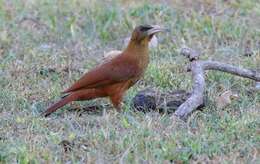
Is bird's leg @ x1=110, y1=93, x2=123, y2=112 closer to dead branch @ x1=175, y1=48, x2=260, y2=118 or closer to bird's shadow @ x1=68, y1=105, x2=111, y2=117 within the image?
bird's shadow @ x1=68, y1=105, x2=111, y2=117

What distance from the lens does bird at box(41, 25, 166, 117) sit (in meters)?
6.40

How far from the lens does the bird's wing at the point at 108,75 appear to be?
6418 mm

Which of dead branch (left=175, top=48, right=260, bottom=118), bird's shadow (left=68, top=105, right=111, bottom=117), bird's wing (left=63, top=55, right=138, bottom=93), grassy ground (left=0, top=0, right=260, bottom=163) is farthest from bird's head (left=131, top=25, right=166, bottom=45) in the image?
bird's shadow (left=68, top=105, right=111, bottom=117)

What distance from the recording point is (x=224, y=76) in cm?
735

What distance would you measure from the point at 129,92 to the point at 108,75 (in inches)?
22.2

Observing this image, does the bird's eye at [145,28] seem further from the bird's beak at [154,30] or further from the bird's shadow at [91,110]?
the bird's shadow at [91,110]

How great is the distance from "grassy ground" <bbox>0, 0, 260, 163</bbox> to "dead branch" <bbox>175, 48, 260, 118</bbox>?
3.6 inches

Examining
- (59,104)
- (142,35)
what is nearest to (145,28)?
(142,35)

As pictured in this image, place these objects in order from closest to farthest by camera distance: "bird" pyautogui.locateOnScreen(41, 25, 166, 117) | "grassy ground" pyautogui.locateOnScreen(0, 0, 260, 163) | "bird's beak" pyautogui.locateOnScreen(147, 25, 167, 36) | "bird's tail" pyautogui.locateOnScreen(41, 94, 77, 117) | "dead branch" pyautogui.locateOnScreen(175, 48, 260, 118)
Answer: "grassy ground" pyautogui.locateOnScreen(0, 0, 260, 163), "dead branch" pyautogui.locateOnScreen(175, 48, 260, 118), "bird's tail" pyautogui.locateOnScreen(41, 94, 77, 117), "bird" pyautogui.locateOnScreen(41, 25, 166, 117), "bird's beak" pyautogui.locateOnScreen(147, 25, 167, 36)

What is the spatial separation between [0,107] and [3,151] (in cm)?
139

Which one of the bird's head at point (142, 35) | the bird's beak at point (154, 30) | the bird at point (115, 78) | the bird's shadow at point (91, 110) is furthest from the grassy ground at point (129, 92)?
the bird's beak at point (154, 30)

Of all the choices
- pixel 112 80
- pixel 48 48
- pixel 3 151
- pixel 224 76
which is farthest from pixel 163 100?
pixel 48 48

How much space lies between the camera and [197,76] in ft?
21.0

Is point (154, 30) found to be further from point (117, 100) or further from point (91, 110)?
point (91, 110)
